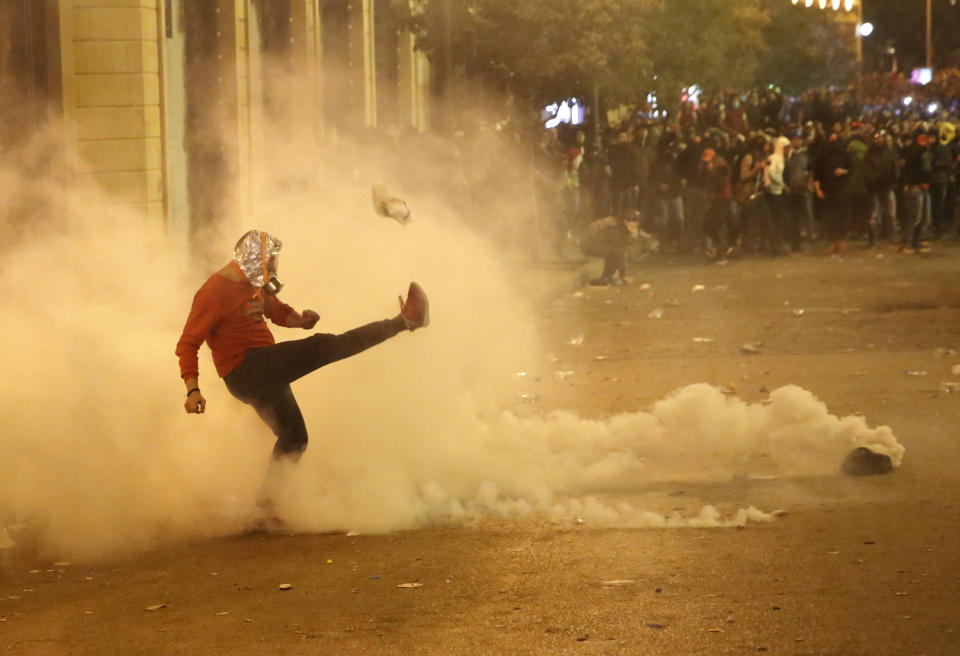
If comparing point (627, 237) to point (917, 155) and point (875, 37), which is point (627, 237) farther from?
point (875, 37)

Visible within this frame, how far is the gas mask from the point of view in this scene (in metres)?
6.66

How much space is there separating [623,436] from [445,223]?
2349 mm

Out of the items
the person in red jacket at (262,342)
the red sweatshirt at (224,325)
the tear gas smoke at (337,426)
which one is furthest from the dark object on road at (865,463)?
the red sweatshirt at (224,325)

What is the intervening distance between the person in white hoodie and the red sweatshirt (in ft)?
50.0

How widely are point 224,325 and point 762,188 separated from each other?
51.0 ft

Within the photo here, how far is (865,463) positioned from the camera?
7.38m

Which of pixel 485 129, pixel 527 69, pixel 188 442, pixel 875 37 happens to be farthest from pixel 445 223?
pixel 875 37

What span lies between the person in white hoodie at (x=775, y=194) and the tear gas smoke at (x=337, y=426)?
12610mm

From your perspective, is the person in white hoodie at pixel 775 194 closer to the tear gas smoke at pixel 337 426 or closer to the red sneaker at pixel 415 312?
the tear gas smoke at pixel 337 426

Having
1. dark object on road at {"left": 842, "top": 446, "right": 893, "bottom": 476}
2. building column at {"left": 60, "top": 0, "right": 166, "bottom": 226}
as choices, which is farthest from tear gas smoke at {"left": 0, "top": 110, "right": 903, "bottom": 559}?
building column at {"left": 60, "top": 0, "right": 166, "bottom": 226}

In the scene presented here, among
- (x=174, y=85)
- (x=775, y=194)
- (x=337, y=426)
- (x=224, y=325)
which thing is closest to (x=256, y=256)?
(x=224, y=325)

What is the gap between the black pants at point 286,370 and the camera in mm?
6660

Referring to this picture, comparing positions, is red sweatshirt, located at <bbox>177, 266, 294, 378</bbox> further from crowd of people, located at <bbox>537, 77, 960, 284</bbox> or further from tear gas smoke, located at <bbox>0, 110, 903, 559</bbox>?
crowd of people, located at <bbox>537, 77, 960, 284</bbox>

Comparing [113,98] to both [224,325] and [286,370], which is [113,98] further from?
[286,370]
